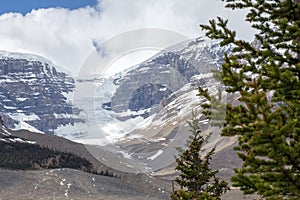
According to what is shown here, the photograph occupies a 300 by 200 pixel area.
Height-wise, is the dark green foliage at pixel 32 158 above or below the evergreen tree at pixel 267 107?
above

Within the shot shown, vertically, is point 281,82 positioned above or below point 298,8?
below

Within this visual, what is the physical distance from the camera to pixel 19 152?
166m

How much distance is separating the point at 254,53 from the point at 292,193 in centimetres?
278

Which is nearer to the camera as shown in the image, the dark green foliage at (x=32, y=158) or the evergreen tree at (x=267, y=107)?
the evergreen tree at (x=267, y=107)

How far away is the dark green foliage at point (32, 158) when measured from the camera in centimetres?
14662

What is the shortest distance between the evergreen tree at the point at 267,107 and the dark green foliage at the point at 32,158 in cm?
13764

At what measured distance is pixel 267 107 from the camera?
6418mm

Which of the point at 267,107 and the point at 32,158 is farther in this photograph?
the point at 32,158

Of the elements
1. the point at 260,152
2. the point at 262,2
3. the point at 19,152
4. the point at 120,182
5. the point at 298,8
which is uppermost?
the point at 19,152

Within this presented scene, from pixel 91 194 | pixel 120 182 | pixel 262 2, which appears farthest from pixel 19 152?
pixel 262 2

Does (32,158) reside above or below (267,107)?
above

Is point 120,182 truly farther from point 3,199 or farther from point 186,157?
point 186,157

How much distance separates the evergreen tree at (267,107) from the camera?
650 cm

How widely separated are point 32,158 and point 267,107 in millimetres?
160857
